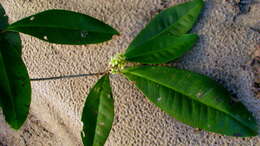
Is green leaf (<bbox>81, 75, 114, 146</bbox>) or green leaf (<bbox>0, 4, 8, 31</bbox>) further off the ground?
green leaf (<bbox>0, 4, 8, 31</bbox>)

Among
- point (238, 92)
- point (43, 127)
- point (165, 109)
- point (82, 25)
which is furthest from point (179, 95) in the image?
point (43, 127)

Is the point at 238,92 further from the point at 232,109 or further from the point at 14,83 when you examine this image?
the point at 14,83

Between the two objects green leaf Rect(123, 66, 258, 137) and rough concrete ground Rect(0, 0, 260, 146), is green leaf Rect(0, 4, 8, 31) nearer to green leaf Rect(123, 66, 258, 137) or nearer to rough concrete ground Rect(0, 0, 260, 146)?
rough concrete ground Rect(0, 0, 260, 146)

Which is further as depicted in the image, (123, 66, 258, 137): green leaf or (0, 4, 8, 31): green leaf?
(0, 4, 8, 31): green leaf

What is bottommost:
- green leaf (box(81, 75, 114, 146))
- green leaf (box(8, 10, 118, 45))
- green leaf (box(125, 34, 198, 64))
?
green leaf (box(81, 75, 114, 146))

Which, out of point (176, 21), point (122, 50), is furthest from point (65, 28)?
point (176, 21)

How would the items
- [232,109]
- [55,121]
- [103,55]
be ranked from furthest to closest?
[55,121] → [103,55] → [232,109]

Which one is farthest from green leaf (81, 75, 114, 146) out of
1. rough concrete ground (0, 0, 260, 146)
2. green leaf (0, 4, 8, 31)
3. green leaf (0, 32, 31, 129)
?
green leaf (0, 4, 8, 31)

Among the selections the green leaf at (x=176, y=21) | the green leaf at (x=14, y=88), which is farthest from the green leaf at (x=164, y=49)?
the green leaf at (x=14, y=88)
